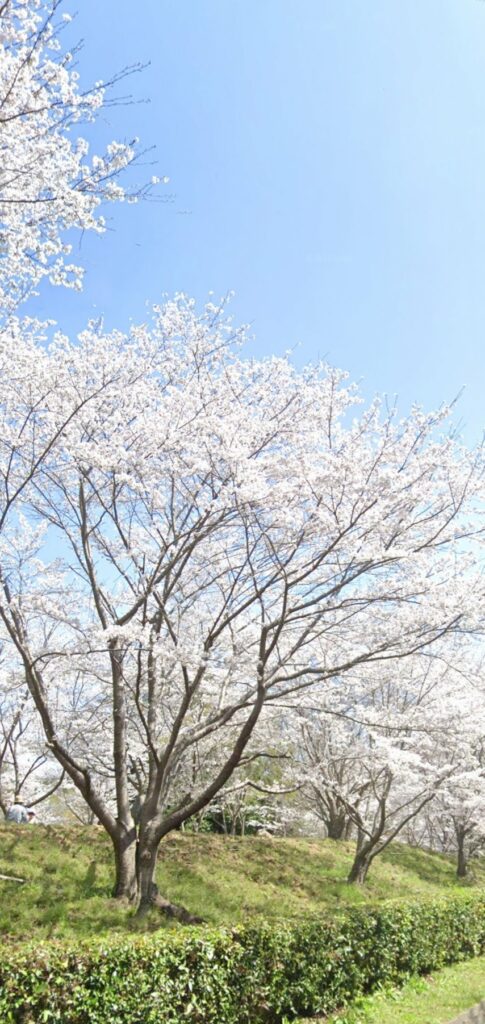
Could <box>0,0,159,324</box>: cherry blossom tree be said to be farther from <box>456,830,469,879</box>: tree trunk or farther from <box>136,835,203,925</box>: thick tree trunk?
<box>456,830,469,879</box>: tree trunk

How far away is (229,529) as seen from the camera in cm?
877

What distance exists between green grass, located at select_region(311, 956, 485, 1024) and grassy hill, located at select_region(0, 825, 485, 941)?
1037 mm

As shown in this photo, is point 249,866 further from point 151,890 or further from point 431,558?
point 431,558

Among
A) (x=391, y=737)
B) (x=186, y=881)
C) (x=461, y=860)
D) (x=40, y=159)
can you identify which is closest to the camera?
(x=40, y=159)

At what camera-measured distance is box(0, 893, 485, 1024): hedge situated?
4203 mm

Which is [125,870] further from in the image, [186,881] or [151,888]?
[186,881]

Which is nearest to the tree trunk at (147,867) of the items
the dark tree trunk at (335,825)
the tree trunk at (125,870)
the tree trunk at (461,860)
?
the tree trunk at (125,870)

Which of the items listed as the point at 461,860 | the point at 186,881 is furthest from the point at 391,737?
the point at 461,860

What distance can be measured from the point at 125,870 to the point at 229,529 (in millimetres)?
4803

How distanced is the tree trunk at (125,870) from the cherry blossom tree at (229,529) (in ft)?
0.07

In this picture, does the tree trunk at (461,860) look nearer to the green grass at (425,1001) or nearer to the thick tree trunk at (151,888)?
the green grass at (425,1001)

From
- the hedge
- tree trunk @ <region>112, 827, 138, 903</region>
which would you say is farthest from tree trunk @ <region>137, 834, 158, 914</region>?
the hedge

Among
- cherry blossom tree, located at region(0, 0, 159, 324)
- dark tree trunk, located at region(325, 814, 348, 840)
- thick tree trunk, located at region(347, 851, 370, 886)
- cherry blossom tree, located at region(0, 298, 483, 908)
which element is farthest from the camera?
dark tree trunk, located at region(325, 814, 348, 840)

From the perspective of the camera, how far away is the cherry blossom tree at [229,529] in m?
7.32
